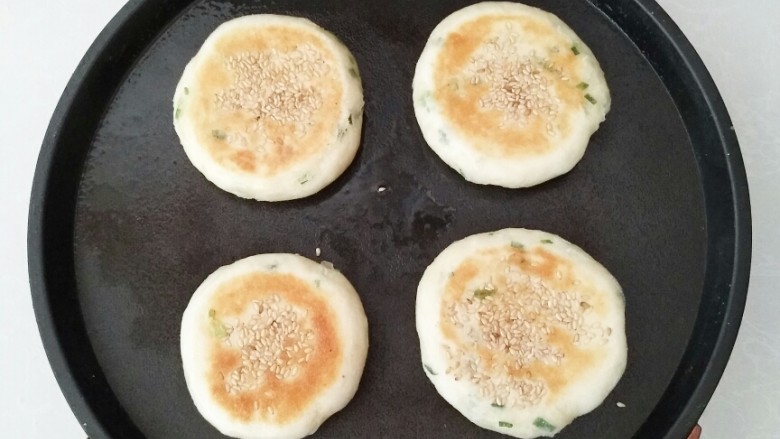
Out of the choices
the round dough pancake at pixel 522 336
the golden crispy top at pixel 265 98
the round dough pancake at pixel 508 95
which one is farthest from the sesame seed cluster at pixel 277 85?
the round dough pancake at pixel 522 336

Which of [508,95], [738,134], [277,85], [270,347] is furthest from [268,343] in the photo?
[738,134]

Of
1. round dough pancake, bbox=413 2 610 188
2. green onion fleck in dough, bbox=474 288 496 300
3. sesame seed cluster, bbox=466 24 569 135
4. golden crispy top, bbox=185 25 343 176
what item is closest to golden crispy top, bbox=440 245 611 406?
green onion fleck in dough, bbox=474 288 496 300

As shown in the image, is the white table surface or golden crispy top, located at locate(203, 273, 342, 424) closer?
golden crispy top, located at locate(203, 273, 342, 424)

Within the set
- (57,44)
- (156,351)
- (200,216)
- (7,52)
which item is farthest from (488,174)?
(7,52)

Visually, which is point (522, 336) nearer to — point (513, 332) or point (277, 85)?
point (513, 332)

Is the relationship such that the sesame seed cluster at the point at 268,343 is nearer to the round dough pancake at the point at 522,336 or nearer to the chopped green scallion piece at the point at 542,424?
the round dough pancake at the point at 522,336

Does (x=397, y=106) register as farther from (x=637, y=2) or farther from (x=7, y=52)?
(x=7, y=52)

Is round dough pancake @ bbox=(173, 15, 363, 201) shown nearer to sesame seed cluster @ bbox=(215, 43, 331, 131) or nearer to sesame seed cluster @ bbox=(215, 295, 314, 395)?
sesame seed cluster @ bbox=(215, 43, 331, 131)
